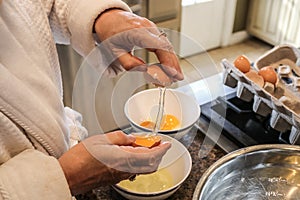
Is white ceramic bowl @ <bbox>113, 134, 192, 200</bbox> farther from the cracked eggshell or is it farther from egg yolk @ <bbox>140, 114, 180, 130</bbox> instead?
the cracked eggshell

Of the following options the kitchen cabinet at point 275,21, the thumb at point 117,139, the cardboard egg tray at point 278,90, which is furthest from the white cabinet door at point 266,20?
the thumb at point 117,139

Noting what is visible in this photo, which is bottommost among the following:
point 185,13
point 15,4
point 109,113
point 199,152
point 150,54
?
point 185,13

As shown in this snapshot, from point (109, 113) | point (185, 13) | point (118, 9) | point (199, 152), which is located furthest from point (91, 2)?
point (185, 13)

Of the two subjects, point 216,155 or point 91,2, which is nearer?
point 91,2

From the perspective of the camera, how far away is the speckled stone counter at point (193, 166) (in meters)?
0.72

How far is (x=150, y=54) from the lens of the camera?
0.68 meters

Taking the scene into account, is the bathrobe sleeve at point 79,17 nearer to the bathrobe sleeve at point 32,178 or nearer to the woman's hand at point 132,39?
the woman's hand at point 132,39

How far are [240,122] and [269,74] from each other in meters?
0.12

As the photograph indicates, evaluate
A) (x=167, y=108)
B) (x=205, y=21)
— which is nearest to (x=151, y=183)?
(x=167, y=108)

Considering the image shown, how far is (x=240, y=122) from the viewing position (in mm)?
871

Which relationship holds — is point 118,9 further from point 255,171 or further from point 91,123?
point 255,171

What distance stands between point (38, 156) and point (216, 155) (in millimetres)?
383

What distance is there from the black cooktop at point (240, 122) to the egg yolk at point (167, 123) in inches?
3.7

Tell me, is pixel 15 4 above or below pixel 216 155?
above
